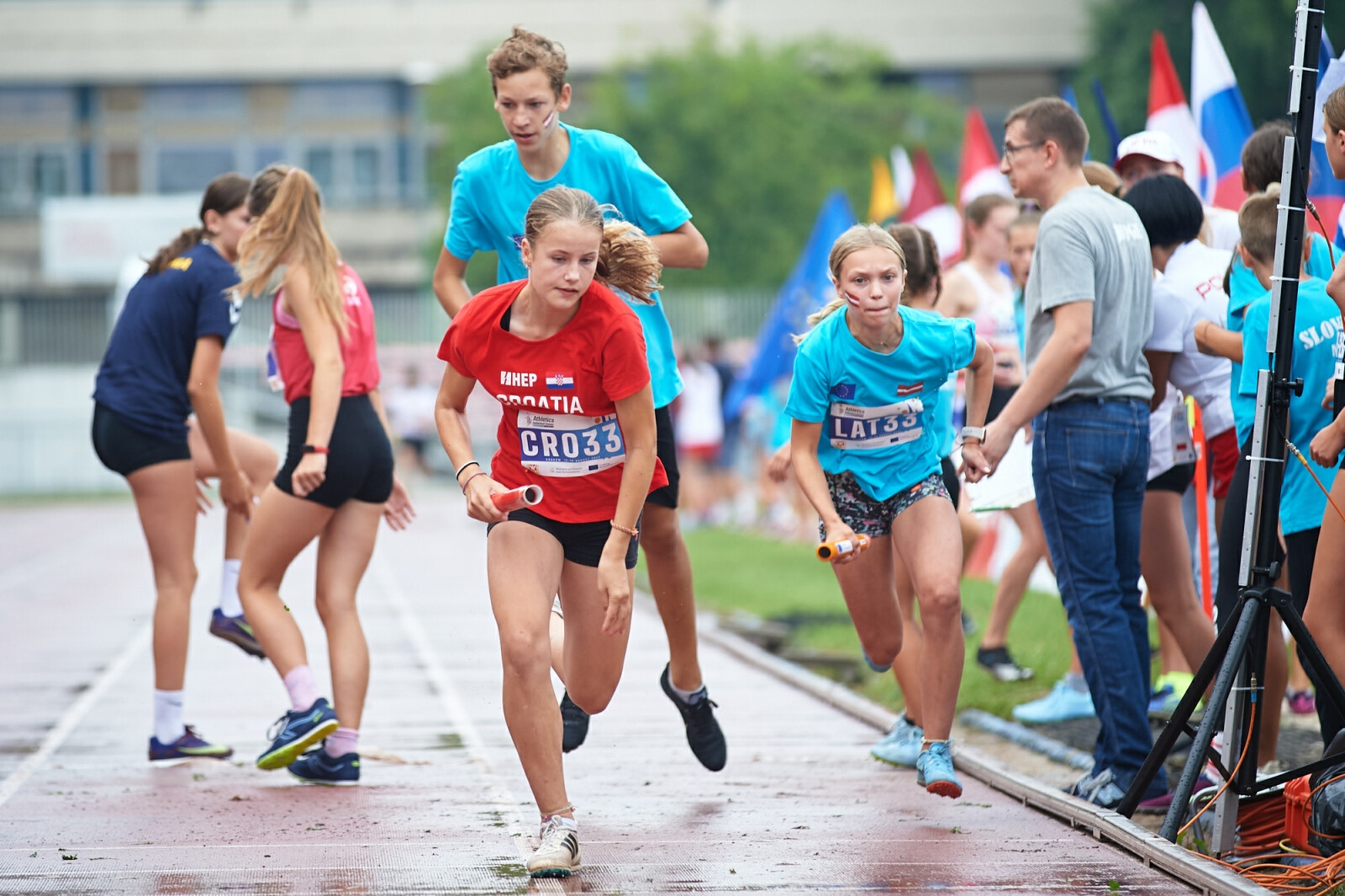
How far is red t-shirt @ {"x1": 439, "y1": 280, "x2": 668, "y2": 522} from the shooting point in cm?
452

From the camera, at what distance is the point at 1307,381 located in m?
5.13

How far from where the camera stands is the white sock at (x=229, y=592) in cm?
663

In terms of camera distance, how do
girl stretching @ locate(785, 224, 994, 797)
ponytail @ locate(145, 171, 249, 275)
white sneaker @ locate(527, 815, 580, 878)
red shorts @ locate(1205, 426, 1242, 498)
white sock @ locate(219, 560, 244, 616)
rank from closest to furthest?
white sneaker @ locate(527, 815, 580, 878), girl stretching @ locate(785, 224, 994, 797), red shorts @ locate(1205, 426, 1242, 498), ponytail @ locate(145, 171, 249, 275), white sock @ locate(219, 560, 244, 616)

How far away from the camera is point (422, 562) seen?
50.6 ft

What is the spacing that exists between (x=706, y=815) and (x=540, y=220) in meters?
1.97

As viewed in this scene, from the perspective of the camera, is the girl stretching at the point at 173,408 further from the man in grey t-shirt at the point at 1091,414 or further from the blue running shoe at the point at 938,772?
the man in grey t-shirt at the point at 1091,414

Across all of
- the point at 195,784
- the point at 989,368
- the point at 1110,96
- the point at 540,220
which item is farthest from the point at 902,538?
the point at 1110,96

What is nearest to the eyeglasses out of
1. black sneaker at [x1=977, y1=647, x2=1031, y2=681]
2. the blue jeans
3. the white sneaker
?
the blue jeans

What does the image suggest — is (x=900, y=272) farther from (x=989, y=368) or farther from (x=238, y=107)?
(x=238, y=107)

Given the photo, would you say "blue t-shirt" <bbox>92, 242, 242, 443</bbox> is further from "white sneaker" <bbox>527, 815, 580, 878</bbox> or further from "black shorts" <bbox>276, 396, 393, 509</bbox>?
"white sneaker" <bbox>527, 815, 580, 878</bbox>

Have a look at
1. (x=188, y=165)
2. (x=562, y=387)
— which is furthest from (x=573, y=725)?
(x=188, y=165)

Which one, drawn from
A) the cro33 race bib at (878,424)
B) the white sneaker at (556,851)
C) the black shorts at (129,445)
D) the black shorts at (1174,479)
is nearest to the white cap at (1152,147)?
the black shorts at (1174,479)

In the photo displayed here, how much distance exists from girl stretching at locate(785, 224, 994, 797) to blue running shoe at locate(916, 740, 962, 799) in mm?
28

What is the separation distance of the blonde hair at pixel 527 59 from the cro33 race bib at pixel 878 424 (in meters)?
1.38
